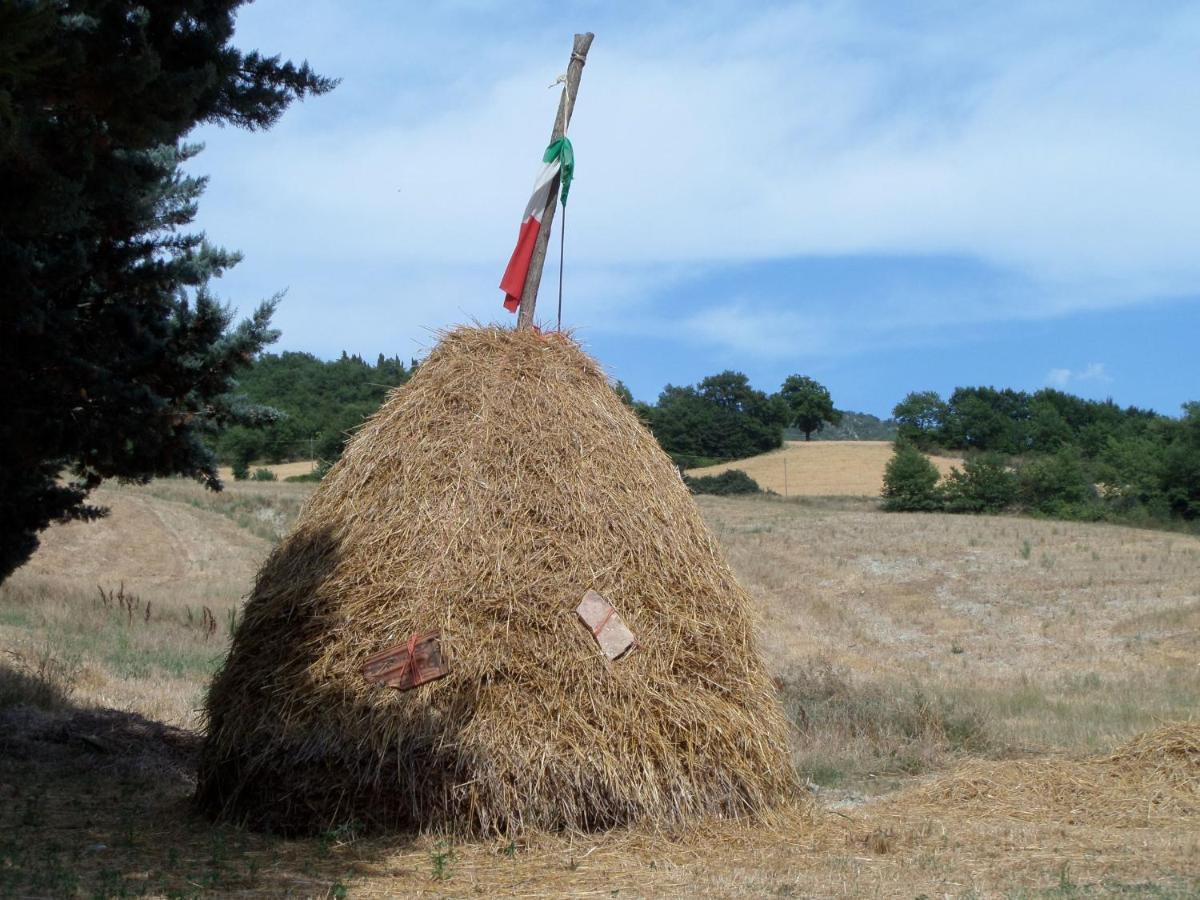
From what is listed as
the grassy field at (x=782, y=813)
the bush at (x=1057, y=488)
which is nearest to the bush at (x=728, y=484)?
the bush at (x=1057, y=488)

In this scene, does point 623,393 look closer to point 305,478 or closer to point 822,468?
point 305,478

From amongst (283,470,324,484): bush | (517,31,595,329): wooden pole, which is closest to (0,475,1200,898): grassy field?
(517,31,595,329): wooden pole

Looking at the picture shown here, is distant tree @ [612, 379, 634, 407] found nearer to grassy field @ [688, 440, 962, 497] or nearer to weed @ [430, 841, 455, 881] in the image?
weed @ [430, 841, 455, 881]

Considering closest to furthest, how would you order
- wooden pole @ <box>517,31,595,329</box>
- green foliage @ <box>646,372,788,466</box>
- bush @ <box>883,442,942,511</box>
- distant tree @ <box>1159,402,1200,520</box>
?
wooden pole @ <box>517,31,595,329</box> → bush @ <box>883,442,942,511</box> → distant tree @ <box>1159,402,1200,520</box> → green foliage @ <box>646,372,788,466</box>

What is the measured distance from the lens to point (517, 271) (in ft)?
28.2

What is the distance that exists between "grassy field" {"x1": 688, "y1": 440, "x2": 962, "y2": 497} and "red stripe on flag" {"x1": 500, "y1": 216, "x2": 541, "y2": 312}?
2033 inches

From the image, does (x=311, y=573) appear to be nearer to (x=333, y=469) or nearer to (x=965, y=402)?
(x=333, y=469)

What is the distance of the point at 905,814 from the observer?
732 cm

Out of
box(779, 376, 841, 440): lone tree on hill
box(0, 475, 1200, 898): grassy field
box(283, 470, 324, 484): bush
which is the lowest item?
box(0, 475, 1200, 898): grassy field

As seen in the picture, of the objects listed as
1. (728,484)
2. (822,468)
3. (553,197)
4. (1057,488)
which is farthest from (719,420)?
(553,197)

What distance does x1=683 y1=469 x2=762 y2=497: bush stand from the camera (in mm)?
60344

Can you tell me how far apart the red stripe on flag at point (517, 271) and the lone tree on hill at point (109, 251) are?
6.05 ft

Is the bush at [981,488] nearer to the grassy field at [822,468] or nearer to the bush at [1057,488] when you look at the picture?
the bush at [1057,488]

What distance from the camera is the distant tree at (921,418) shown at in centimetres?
8281
